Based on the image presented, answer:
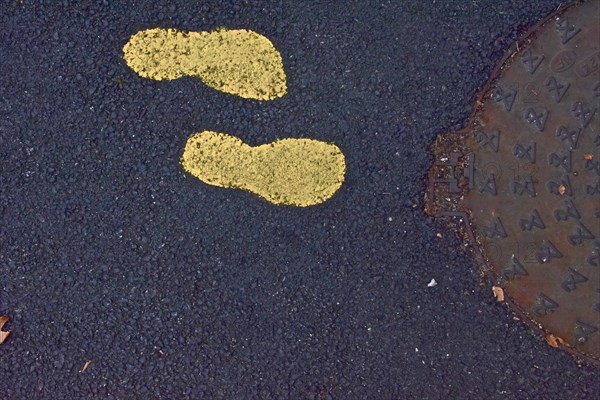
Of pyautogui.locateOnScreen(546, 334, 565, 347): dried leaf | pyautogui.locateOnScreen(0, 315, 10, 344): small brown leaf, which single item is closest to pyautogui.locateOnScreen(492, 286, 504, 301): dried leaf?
pyautogui.locateOnScreen(546, 334, 565, 347): dried leaf

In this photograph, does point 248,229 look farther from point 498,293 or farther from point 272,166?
point 498,293

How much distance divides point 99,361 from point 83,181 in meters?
0.80

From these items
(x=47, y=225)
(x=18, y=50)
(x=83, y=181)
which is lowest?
(x=47, y=225)

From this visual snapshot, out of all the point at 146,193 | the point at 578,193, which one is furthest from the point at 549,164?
the point at 146,193

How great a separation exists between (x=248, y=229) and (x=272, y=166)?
30 centimetres

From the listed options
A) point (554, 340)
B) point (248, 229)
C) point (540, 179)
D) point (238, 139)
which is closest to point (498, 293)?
point (554, 340)

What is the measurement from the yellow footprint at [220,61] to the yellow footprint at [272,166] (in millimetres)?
Answer: 231

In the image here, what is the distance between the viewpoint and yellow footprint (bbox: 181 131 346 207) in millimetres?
2379

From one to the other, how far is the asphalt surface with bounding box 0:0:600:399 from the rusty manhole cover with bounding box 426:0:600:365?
0.25 feet

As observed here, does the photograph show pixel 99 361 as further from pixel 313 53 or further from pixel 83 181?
pixel 313 53

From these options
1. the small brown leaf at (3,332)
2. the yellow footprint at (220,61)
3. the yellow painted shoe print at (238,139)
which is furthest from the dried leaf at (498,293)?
the small brown leaf at (3,332)

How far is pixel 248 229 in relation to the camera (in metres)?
2.40

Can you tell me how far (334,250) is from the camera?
239 cm

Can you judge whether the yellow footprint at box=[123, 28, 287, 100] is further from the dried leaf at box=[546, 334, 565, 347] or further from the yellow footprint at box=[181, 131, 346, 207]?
the dried leaf at box=[546, 334, 565, 347]
